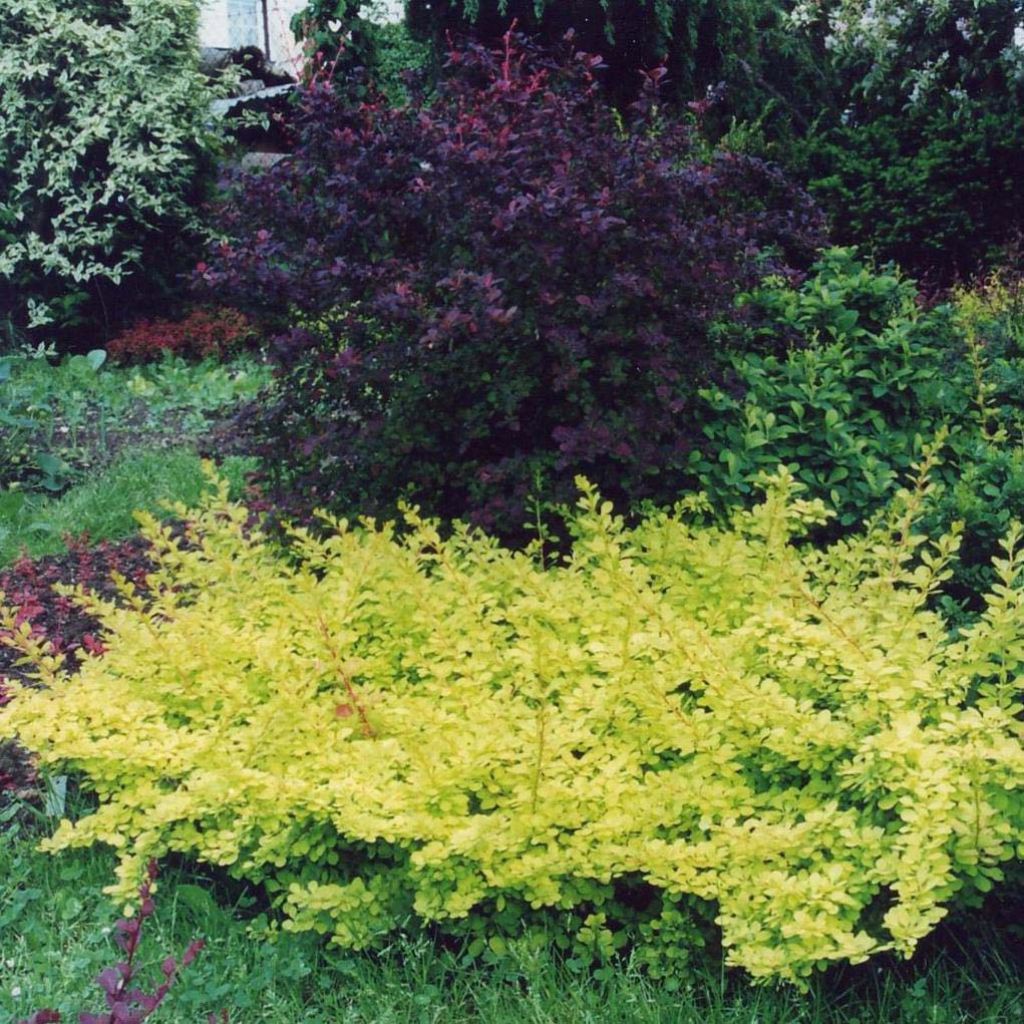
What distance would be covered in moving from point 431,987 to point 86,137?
27.2 feet

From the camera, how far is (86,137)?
9.17m

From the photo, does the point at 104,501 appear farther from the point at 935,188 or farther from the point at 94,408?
the point at 935,188

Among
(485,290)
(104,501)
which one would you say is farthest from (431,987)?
(104,501)

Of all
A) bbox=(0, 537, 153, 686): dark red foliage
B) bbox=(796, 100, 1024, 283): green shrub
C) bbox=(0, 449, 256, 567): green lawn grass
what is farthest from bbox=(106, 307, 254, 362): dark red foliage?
bbox=(796, 100, 1024, 283): green shrub

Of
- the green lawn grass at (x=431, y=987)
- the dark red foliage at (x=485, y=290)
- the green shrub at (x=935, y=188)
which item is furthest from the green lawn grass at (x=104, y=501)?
the green shrub at (x=935, y=188)

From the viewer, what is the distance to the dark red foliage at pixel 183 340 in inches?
364

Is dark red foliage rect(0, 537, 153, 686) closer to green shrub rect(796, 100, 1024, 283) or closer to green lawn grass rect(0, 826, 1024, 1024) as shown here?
green lawn grass rect(0, 826, 1024, 1024)

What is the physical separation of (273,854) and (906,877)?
1.33 m

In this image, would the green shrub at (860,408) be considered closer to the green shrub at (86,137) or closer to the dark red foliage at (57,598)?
the dark red foliage at (57,598)

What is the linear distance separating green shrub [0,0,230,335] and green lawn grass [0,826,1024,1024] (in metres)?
7.42

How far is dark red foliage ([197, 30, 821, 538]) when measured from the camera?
11.6ft

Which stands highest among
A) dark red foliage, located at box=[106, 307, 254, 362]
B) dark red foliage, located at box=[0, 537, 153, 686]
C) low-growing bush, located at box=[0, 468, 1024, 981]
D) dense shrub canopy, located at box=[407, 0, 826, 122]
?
dense shrub canopy, located at box=[407, 0, 826, 122]

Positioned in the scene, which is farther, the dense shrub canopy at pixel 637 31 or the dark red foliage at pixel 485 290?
the dense shrub canopy at pixel 637 31

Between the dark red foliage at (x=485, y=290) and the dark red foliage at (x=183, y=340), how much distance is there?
542cm
